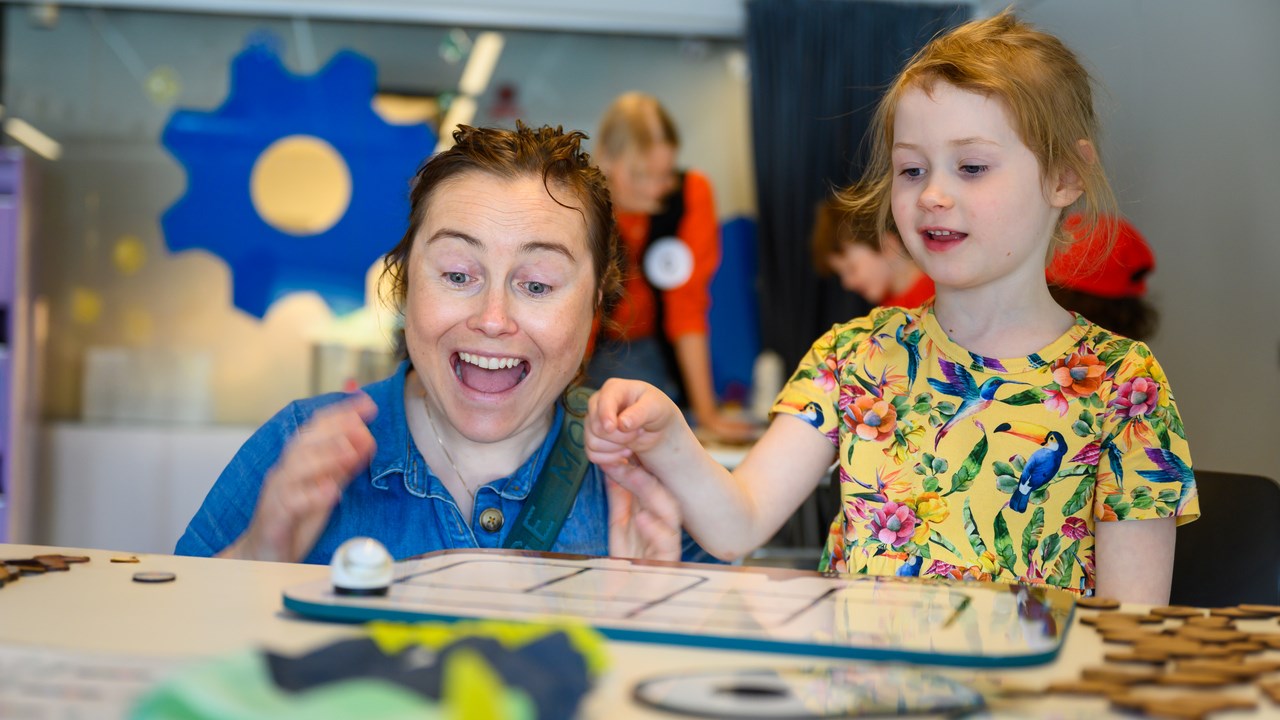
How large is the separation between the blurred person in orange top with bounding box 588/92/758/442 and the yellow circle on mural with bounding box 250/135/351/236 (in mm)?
1358

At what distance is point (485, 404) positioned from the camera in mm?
1465

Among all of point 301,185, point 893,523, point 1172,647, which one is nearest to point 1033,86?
point 893,523

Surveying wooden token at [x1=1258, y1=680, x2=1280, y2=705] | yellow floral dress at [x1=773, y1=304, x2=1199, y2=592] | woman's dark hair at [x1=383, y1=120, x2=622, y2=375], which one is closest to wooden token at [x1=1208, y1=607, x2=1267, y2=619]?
wooden token at [x1=1258, y1=680, x2=1280, y2=705]

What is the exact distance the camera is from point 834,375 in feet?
5.19

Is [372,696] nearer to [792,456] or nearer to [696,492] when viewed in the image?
[696,492]

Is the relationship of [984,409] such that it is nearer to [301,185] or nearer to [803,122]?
[803,122]

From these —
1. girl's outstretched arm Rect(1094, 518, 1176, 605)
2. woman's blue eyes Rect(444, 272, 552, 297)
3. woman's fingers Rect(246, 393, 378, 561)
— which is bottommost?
girl's outstretched arm Rect(1094, 518, 1176, 605)

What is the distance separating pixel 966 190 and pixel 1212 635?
73cm

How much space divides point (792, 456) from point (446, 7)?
3.92m

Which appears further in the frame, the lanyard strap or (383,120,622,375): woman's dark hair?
(383,120,622,375): woman's dark hair

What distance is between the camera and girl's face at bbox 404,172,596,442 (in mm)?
1452

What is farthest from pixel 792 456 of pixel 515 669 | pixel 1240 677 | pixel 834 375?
pixel 515 669

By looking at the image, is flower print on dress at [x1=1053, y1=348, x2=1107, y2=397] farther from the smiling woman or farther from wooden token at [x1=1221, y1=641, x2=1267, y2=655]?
wooden token at [x1=1221, y1=641, x2=1267, y2=655]

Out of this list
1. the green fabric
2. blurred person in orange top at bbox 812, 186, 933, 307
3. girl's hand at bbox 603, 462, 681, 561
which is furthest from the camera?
blurred person in orange top at bbox 812, 186, 933, 307
